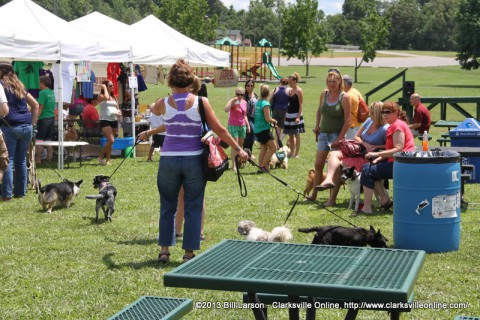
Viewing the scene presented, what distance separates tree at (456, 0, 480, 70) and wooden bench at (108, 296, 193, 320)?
51637 millimetres

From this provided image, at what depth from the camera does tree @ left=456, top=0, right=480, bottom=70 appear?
5356 cm

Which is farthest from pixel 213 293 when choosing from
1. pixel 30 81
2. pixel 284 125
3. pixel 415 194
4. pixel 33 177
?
pixel 30 81

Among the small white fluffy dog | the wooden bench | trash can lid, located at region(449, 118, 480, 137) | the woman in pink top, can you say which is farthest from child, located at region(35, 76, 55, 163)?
the wooden bench

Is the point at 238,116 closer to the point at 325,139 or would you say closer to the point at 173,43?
the point at 325,139

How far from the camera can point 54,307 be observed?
592 cm

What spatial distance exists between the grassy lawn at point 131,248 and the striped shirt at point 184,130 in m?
1.09

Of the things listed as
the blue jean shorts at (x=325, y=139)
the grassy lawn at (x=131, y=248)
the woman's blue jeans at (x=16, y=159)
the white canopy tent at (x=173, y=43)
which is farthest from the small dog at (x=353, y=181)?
the white canopy tent at (x=173, y=43)

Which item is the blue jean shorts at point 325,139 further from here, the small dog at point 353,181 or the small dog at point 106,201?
the small dog at point 106,201

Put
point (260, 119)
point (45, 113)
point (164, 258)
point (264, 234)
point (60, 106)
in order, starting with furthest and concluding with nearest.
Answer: point (45, 113)
point (60, 106)
point (260, 119)
point (264, 234)
point (164, 258)

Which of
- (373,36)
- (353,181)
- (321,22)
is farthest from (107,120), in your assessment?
(321,22)

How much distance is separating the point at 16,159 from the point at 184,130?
5138 mm

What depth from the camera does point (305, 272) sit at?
12.6ft

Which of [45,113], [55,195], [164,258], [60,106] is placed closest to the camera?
[164,258]

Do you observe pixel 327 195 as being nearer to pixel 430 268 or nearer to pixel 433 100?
pixel 430 268
